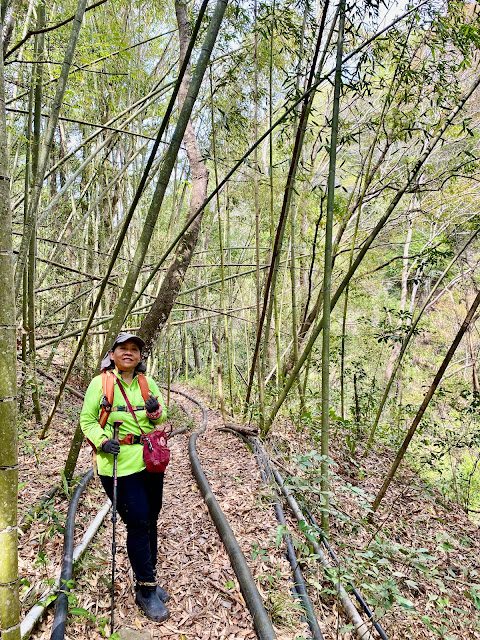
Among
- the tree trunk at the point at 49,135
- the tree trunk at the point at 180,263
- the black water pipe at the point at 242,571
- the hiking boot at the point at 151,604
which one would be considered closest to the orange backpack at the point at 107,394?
the hiking boot at the point at 151,604

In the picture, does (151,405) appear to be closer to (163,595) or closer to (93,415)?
(93,415)

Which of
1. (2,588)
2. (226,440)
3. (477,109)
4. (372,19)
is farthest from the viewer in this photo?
(477,109)

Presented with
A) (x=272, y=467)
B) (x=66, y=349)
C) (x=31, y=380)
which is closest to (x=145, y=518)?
(x=272, y=467)

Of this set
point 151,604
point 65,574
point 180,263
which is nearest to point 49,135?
point 180,263

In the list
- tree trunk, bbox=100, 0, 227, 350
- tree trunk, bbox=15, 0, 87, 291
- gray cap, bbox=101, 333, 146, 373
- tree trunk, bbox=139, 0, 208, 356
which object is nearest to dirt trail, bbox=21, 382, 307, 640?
gray cap, bbox=101, 333, 146, 373

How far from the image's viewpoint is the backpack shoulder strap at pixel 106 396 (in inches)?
86.7

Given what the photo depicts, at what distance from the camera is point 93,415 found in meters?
2.22

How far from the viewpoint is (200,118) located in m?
6.35

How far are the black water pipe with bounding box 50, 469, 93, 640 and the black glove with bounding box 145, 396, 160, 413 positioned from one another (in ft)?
2.94

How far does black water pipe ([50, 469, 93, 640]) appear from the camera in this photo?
1.79m

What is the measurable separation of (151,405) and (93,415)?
1.04ft

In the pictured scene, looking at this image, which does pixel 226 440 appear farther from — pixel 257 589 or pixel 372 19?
pixel 372 19

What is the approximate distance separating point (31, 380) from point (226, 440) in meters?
2.64

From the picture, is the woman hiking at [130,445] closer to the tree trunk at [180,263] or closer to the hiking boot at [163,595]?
the hiking boot at [163,595]
